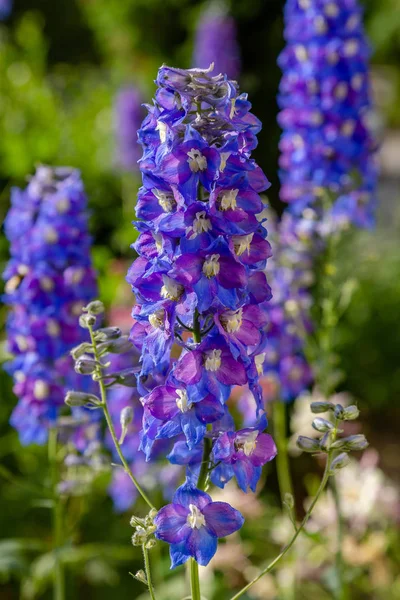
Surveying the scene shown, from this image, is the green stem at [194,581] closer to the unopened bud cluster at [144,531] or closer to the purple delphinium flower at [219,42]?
the unopened bud cluster at [144,531]

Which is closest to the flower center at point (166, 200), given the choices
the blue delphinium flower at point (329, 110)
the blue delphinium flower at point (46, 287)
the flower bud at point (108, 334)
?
the flower bud at point (108, 334)

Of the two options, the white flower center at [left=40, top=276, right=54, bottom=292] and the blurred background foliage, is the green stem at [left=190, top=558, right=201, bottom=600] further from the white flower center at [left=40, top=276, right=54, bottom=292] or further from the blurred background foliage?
the white flower center at [left=40, top=276, right=54, bottom=292]

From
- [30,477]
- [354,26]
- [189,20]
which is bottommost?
[30,477]

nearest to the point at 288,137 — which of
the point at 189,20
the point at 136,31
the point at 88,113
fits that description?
the point at 189,20

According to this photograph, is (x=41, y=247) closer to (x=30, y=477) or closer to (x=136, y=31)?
(x=30, y=477)

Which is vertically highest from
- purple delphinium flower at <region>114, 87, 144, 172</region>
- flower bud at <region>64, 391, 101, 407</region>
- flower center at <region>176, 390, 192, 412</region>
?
purple delphinium flower at <region>114, 87, 144, 172</region>

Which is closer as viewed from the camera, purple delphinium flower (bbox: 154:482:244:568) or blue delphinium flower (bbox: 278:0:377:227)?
purple delphinium flower (bbox: 154:482:244:568)

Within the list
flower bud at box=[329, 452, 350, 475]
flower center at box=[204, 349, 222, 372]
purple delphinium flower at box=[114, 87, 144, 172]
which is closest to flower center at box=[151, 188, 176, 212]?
flower center at box=[204, 349, 222, 372]
